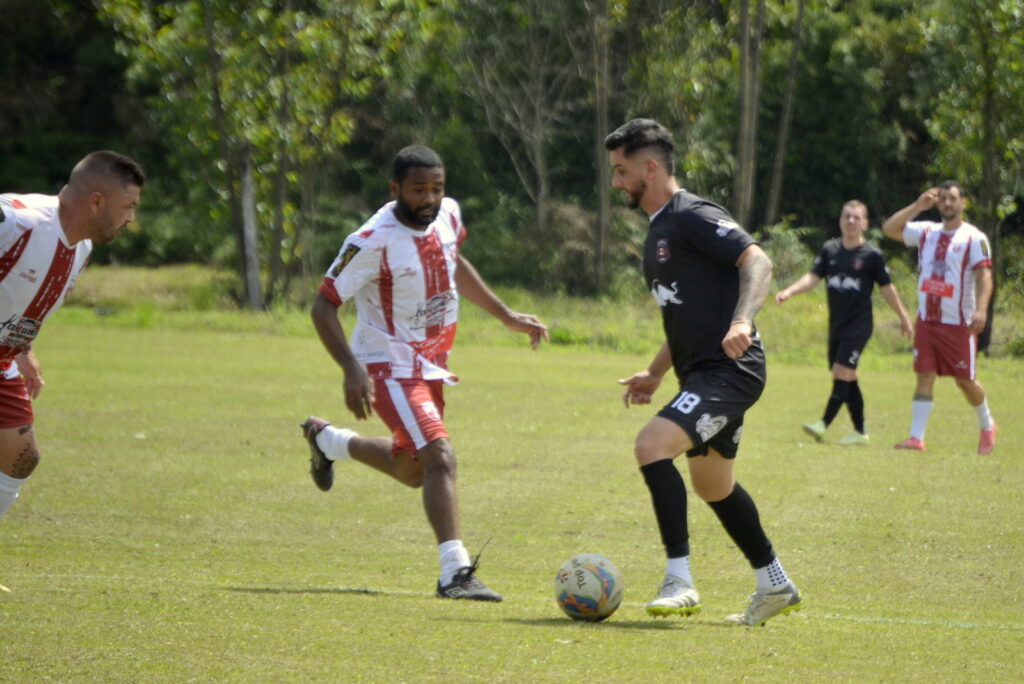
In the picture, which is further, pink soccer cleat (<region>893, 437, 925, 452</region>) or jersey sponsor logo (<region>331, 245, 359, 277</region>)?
pink soccer cleat (<region>893, 437, 925, 452</region>)

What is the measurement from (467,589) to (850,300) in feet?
28.5

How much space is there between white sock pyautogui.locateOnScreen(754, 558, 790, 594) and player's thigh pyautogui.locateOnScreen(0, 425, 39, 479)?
3.46 metres

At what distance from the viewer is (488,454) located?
492 inches

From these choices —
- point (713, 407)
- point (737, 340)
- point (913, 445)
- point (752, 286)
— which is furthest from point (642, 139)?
point (913, 445)

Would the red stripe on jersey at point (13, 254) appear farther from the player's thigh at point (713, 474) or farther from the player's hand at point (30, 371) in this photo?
the player's thigh at point (713, 474)

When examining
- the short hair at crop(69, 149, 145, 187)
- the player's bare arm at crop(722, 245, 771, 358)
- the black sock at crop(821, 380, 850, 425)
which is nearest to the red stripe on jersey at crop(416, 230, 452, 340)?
the short hair at crop(69, 149, 145, 187)

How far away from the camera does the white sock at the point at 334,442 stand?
8.33 metres

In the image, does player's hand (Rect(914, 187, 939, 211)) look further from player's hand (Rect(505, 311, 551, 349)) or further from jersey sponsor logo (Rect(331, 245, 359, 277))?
jersey sponsor logo (Rect(331, 245, 359, 277))

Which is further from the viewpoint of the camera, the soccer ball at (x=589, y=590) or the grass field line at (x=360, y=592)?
the grass field line at (x=360, y=592)

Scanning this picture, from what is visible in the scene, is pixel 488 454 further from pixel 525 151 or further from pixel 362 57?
pixel 525 151

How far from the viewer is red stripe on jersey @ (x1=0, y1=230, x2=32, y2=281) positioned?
6168mm

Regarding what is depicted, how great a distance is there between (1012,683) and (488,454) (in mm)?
7708

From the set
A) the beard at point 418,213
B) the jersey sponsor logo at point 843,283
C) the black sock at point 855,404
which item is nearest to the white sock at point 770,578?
the beard at point 418,213

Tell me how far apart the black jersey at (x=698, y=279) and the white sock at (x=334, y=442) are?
266 centimetres
